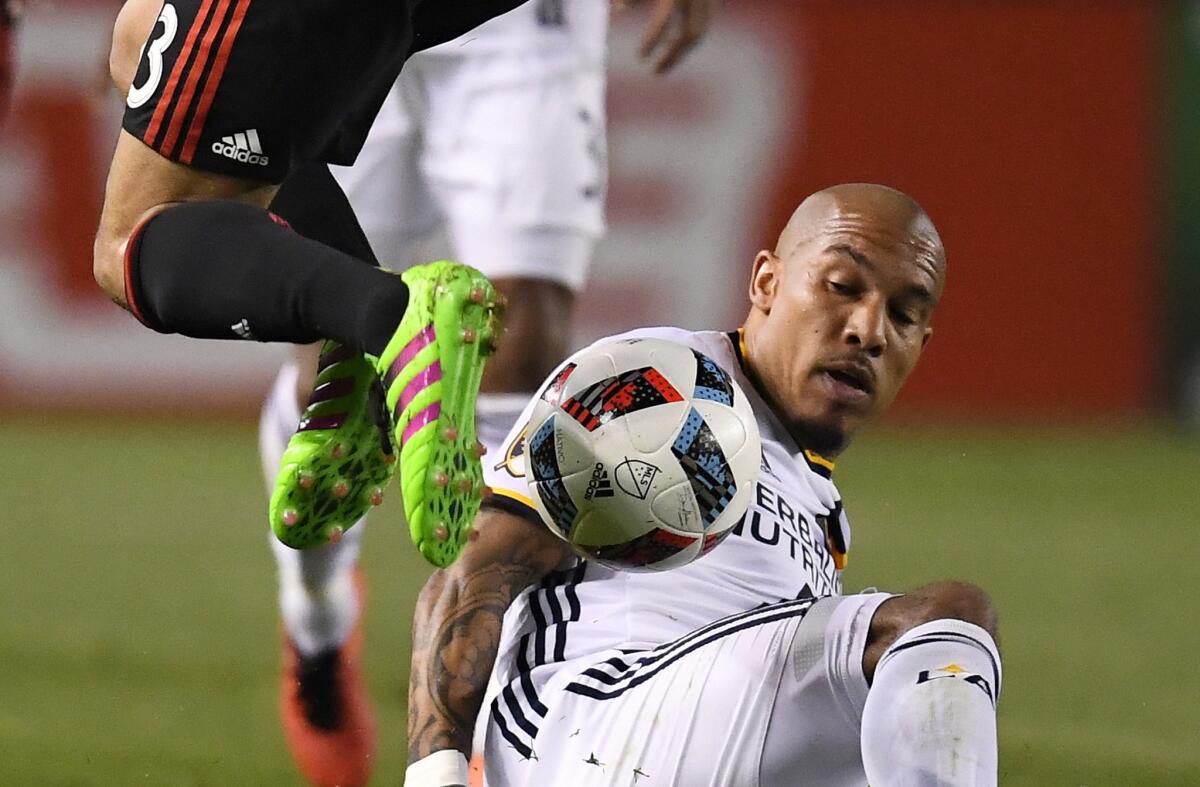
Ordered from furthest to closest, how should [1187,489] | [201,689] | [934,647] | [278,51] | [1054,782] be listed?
1. [1187,489]
2. [201,689]
3. [1054,782]
4. [278,51]
5. [934,647]

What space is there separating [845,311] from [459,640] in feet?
2.34

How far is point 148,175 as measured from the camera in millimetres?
2490

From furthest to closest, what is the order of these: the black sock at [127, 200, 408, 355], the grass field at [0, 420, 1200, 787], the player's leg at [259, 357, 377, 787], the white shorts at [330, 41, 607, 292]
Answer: the white shorts at [330, 41, 607, 292], the grass field at [0, 420, 1200, 787], the player's leg at [259, 357, 377, 787], the black sock at [127, 200, 408, 355]

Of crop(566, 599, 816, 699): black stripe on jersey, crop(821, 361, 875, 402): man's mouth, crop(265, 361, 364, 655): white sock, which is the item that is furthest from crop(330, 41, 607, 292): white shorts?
crop(566, 599, 816, 699): black stripe on jersey

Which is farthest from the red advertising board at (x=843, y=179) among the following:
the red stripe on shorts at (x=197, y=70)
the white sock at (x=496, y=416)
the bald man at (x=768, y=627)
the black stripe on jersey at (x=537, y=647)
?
the red stripe on shorts at (x=197, y=70)

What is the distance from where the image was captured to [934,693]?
85.0 inches

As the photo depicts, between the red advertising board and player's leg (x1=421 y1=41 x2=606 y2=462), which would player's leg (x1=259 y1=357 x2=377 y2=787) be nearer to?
player's leg (x1=421 y1=41 x2=606 y2=462)

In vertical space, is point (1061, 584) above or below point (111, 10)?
below

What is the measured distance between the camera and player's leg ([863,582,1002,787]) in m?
2.14

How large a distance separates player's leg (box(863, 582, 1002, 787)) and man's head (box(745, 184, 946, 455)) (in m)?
0.50

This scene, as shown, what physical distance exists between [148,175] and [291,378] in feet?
5.00

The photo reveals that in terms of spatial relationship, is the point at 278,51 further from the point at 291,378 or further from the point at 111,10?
the point at 111,10

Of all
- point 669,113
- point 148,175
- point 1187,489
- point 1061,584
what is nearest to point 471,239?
point 148,175

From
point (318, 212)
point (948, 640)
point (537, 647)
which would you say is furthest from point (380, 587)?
point (948, 640)
